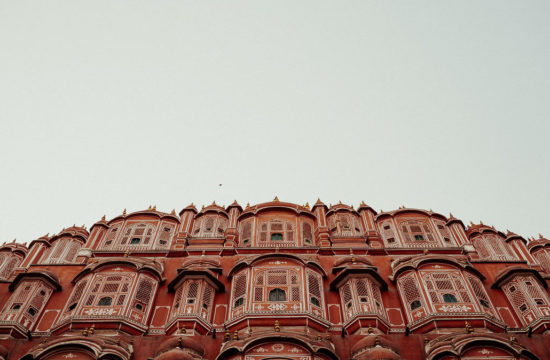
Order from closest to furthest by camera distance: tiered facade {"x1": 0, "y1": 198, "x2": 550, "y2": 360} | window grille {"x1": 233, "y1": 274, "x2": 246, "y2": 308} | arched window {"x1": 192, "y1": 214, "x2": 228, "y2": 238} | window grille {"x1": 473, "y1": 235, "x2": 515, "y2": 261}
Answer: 1. tiered facade {"x1": 0, "y1": 198, "x2": 550, "y2": 360}
2. window grille {"x1": 233, "y1": 274, "x2": 246, "y2": 308}
3. window grille {"x1": 473, "y1": 235, "x2": 515, "y2": 261}
4. arched window {"x1": 192, "y1": 214, "x2": 228, "y2": 238}

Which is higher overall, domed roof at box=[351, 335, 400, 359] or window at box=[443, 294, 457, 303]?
window at box=[443, 294, 457, 303]

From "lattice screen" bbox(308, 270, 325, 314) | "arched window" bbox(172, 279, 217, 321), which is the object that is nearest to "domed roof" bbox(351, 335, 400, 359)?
"lattice screen" bbox(308, 270, 325, 314)

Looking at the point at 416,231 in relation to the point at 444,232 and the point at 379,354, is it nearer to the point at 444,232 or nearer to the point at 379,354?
the point at 444,232

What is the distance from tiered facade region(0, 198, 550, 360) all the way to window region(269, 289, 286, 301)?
0.08m

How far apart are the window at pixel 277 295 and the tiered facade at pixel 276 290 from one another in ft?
0.27

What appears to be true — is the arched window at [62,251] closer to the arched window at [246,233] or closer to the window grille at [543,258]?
the arched window at [246,233]

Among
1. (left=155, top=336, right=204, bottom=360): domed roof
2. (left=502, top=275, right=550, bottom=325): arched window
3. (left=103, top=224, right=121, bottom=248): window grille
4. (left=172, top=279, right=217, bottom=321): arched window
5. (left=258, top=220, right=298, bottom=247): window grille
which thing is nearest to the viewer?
(left=155, top=336, right=204, bottom=360): domed roof

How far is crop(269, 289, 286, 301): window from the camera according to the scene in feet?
93.3

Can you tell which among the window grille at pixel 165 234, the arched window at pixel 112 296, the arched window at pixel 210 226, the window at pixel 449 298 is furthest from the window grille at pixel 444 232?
the arched window at pixel 112 296

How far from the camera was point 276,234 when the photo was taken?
36312mm

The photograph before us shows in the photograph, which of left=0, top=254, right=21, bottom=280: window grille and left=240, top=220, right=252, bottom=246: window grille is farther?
left=0, top=254, right=21, bottom=280: window grille

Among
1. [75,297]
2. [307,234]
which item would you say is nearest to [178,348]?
[75,297]

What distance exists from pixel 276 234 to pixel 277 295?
26.2 ft

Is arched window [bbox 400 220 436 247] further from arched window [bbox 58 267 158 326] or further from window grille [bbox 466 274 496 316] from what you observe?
arched window [bbox 58 267 158 326]
